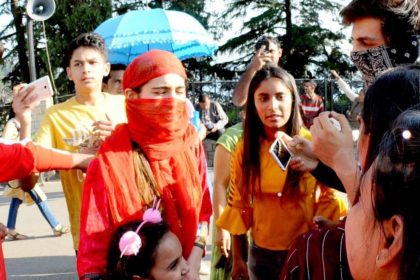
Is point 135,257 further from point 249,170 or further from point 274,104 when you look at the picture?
point 274,104

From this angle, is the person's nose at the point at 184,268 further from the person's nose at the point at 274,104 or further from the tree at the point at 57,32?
the tree at the point at 57,32

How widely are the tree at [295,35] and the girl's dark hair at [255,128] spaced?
68.5 feet

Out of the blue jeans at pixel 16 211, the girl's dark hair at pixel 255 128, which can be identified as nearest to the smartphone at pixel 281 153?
the girl's dark hair at pixel 255 128

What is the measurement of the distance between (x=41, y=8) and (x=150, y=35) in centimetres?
284

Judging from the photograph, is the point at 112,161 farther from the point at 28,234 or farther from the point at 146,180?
the point at 28,234

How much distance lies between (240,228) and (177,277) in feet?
2.13

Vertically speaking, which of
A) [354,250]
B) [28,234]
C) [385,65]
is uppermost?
[385,65]

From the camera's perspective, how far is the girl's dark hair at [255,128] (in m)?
2.70

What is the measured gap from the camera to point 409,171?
36.9 inches

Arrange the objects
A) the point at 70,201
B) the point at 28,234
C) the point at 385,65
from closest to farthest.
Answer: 1. the point at 385,65
2. the point at 70,201
3. the point at 28,234

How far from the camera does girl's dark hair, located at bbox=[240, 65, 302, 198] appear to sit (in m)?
2.70

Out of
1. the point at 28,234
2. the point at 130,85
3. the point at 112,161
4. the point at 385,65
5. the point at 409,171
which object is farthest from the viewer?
the point at 28,234

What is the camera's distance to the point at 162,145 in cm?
230

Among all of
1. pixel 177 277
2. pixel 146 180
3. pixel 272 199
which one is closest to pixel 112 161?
pixel 146 180
